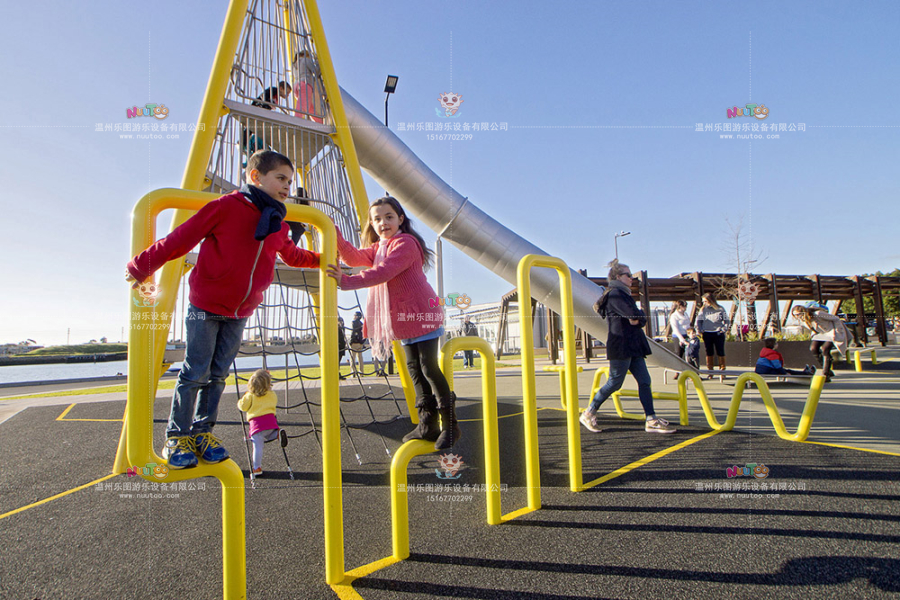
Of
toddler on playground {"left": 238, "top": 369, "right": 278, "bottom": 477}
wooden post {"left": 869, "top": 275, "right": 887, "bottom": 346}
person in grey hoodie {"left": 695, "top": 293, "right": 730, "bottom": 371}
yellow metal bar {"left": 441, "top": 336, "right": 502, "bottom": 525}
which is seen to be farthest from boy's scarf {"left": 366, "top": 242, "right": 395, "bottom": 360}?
wooden post {"left": 869, "top": 275, "right": 887, "bottom": 346}

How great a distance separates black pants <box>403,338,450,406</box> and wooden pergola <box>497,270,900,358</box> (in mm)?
13579

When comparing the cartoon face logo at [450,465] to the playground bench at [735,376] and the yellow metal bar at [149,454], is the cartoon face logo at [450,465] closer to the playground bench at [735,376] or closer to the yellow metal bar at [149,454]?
the yellow metal bar at [149,454]

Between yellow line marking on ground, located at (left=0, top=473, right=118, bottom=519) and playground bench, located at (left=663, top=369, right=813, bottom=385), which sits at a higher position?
playground bench, located at (left=663, top=369, right=813, bottom=385)

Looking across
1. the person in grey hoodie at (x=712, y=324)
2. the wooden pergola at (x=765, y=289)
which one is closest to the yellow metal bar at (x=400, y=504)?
the person in grey hoodie at (x=712, y=324)

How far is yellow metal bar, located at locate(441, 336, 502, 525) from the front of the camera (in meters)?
2.51

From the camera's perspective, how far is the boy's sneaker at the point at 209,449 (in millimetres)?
1865

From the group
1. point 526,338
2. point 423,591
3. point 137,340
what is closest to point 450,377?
point 526,338

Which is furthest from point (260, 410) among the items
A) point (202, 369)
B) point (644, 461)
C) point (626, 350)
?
point (626, 350)

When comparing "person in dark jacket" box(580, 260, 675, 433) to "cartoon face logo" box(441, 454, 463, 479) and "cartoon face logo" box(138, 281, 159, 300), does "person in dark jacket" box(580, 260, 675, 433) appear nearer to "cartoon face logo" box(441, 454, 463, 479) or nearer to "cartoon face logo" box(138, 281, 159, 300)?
"cartoon face logo" box(441, 454, 463, 479)

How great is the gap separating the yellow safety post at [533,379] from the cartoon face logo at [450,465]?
0.76 meters

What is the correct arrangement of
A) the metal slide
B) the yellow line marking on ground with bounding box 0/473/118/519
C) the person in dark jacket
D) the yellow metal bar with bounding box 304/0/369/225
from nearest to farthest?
1. the yellow line marking on ground with bounding box 0/473/118/519
2. the person in dark jacket
3. the yellow metal bar with bounding box 304/0/369/225
4. the metal slide

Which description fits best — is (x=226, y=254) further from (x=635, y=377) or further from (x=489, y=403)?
(x=635, y=377)

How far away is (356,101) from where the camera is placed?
8.77 metres

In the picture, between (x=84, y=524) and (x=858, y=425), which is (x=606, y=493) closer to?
(x=84, y=524)
